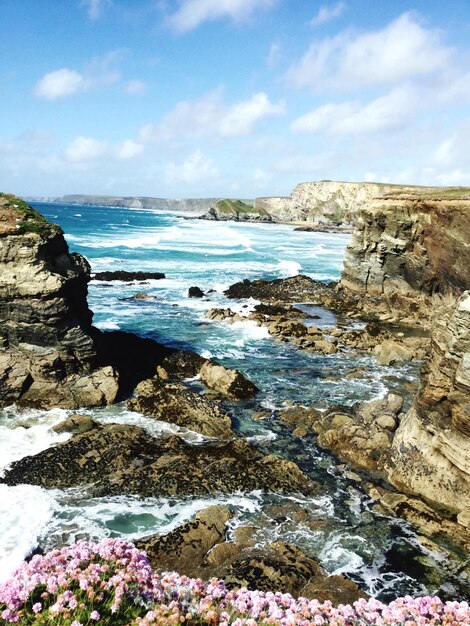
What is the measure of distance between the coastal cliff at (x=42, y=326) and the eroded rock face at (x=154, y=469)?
3.92 metres

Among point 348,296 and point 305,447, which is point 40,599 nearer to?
point 305,447

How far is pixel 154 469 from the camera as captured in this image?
14078mm

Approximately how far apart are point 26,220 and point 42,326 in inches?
187

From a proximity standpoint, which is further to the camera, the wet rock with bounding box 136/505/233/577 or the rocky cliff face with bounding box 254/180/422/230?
the rocky cliff face with bounding box 254/180/422/230

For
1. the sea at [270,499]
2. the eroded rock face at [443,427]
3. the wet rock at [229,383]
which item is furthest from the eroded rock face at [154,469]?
the wet rock at [229,383]

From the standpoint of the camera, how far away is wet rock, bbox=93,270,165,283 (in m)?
49.9

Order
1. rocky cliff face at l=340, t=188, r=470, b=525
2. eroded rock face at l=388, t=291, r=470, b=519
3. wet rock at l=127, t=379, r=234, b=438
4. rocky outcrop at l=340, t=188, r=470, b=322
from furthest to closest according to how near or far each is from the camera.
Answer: rocky outcrop at l=340, t=188, r=470, b=322 → wet rock at l=127, t=379, r=234, b=438 → rocky cliff face at l=340, t=188, r=470, b=525 → eroded rock face at l=388, t=291, r=470, b=519

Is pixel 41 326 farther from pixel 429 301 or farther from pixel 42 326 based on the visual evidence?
pixel 429 301

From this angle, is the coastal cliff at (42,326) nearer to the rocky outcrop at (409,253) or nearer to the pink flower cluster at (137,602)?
the pink flower cluster at (137,602)

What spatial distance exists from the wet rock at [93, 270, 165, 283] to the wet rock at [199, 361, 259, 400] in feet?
102

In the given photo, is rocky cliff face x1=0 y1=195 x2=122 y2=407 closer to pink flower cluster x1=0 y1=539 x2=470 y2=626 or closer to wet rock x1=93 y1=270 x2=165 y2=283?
pink flower cluster x1=0 y1=539 x2=470 y2=626

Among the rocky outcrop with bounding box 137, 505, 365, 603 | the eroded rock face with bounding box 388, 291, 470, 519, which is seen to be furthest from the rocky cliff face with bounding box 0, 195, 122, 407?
the eroded rock face with bounding box 388, 291, 470, 519

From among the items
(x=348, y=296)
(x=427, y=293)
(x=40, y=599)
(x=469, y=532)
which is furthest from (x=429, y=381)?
(x=348, y=296)

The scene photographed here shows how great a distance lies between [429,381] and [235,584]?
802 centimetres
